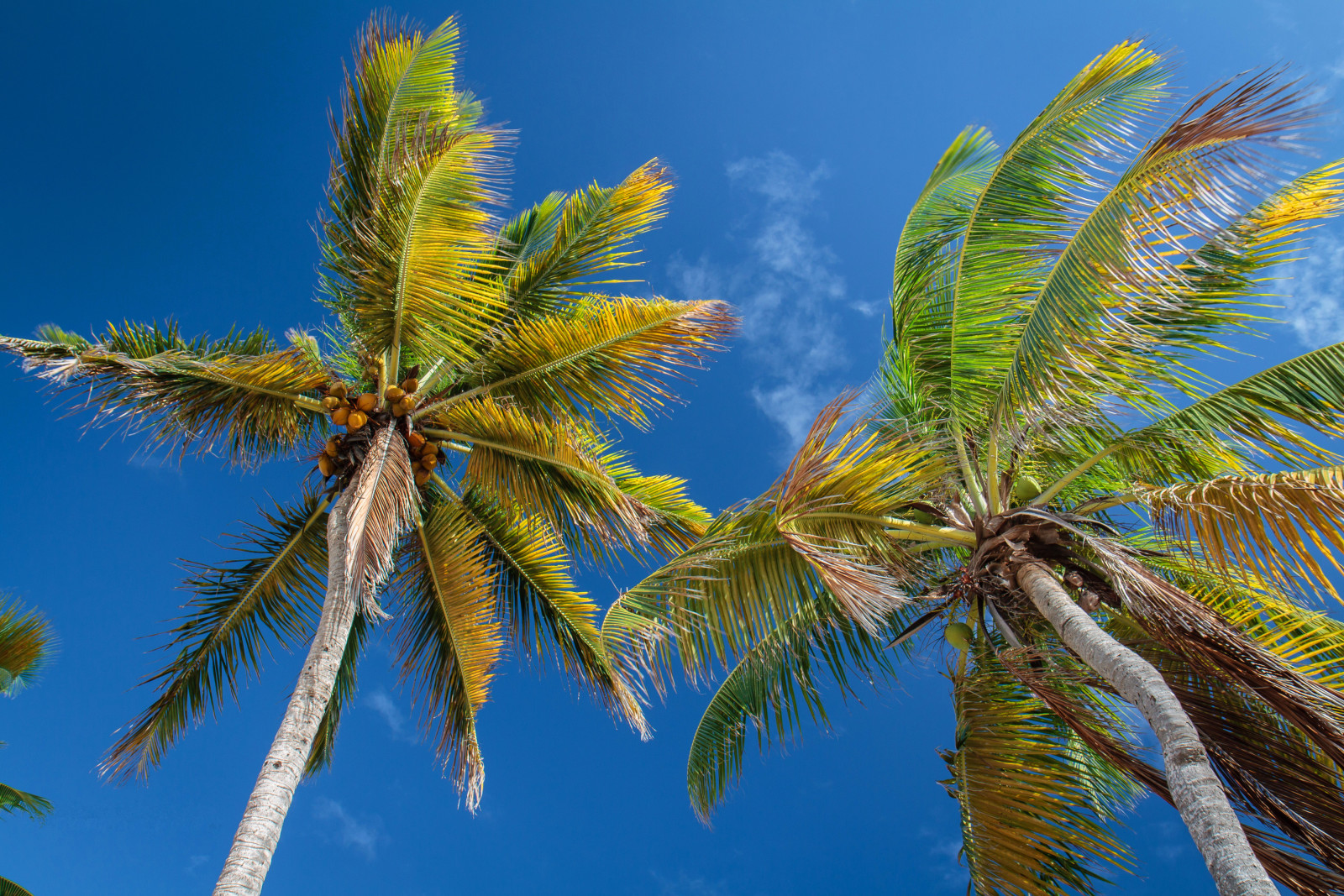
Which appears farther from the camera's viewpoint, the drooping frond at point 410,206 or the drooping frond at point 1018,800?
the drooping frond at point 410,206

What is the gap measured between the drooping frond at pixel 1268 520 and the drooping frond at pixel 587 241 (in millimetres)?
5431

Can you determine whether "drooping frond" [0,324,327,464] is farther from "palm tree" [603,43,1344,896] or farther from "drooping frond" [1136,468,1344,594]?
"drooping frond" [1136,468,1344,594]

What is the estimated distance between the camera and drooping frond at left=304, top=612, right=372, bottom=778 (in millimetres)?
9273

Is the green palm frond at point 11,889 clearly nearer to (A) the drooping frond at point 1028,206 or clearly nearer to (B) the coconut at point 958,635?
(B) the coconut at point 958,635

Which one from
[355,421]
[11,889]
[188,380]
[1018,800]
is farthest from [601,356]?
[11,889]

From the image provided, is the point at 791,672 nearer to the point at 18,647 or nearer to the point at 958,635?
the point at 958,635

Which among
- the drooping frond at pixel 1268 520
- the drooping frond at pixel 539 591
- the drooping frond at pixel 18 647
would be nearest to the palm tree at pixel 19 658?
the drooping frond at pixel 18 647

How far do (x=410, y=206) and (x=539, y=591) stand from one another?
12.8ft

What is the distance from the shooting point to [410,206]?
7418mm

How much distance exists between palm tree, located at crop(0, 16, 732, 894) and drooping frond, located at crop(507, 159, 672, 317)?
3cm

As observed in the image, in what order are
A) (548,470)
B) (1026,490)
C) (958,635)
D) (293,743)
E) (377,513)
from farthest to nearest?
(548,470) → (958,635) → (1026,490) → (377,513) → (293,743)

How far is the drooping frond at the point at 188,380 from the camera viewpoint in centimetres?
712

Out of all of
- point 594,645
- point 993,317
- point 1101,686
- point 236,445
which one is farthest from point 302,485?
point 1101,686

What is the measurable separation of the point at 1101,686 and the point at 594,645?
4.49 metres
